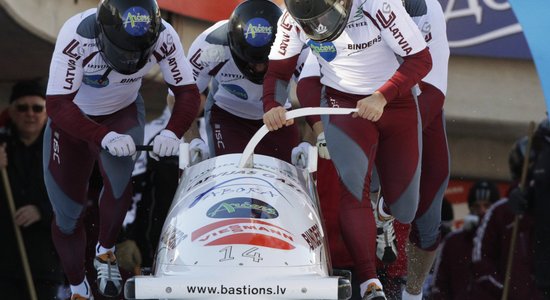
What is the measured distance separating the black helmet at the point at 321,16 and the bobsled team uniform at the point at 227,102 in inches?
59.1

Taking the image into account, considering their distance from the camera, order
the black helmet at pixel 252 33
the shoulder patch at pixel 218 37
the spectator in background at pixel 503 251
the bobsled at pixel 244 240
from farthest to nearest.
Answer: the spectator in background at pixel 503 251 < the shoulder patch at pixel 218 37 < the black helmet at pixel 252 33 < the bobsled at pixel 244 240

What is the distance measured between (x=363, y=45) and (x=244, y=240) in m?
1.33

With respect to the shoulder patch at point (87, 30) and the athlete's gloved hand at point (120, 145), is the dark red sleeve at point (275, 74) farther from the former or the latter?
the shoulder patch at point (87, 30)

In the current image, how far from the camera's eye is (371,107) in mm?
6320

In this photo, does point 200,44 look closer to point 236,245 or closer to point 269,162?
point 269,162

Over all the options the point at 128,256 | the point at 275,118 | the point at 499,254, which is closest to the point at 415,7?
the point at 275,118

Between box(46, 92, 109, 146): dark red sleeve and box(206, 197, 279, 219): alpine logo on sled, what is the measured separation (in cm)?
132

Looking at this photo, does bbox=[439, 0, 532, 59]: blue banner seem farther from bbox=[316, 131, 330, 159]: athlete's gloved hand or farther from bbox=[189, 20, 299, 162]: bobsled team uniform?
bbox=[316, 131, 330, 159]: athlete's gloved hand

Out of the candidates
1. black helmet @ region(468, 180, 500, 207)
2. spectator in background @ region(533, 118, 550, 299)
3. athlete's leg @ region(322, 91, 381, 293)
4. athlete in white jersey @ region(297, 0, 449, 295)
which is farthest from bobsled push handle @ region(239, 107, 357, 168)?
black helmet @ region(468, 180, 500, 207)

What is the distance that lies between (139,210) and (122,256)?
0.39m

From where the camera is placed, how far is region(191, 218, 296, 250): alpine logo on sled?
19.0 feet

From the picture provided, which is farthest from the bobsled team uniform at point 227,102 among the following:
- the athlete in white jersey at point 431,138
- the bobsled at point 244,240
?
the bobsled at point 244,240

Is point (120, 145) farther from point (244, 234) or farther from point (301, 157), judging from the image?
point (244, 234)

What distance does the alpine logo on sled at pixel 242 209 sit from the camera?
5949mm
